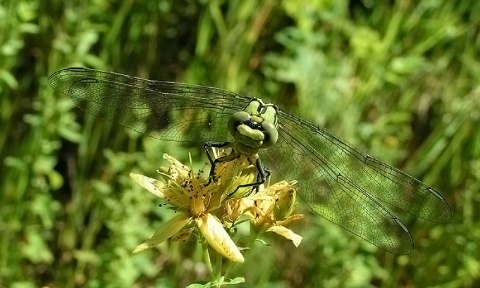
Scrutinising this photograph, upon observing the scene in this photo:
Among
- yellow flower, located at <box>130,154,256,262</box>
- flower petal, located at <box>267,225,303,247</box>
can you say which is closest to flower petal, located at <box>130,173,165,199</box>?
yellow flower, located at <box>130,154,256,262</box>

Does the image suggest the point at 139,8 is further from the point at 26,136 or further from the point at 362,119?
the point at 362,119

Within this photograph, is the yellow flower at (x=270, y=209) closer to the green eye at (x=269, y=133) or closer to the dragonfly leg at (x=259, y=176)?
the dragonfly leg at (x=259, y=176)

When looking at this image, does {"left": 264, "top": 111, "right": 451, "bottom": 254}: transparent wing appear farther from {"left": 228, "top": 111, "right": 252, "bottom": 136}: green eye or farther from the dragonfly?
{"left": 228, "top": 111, "right": 252, "bottom": 136}: green eye

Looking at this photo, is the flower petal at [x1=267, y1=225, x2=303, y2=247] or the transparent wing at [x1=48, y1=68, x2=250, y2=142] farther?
the transparent wing at [x1=48, y1=68, x2=250, y2=142]

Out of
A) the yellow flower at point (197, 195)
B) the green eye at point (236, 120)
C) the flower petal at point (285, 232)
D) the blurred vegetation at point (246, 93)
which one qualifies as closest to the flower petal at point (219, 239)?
the yellow flower at point (197, 195)

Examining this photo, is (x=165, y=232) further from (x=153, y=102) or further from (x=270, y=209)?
(x=153, y=102)

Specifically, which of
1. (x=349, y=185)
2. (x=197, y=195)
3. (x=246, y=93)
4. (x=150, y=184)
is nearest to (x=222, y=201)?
(x=197, y=195)

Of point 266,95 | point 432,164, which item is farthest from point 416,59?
point 266,95
